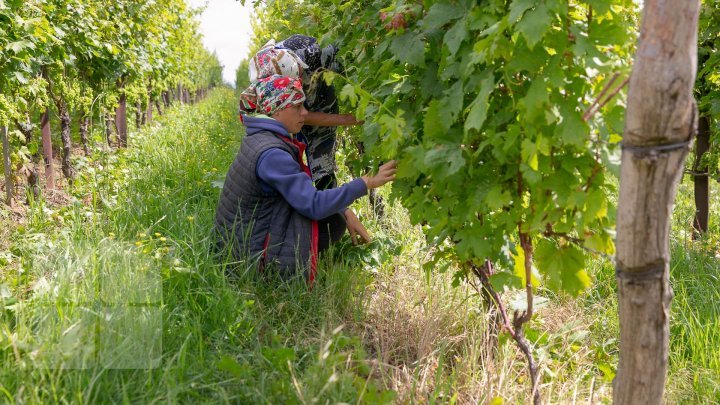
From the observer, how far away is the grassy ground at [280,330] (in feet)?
7.08

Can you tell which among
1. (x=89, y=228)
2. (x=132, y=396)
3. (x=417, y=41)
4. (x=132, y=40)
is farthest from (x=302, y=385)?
(x=132, y=40)

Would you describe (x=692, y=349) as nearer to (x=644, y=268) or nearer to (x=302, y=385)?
(x=644, y=268)

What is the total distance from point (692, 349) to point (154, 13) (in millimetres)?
9700

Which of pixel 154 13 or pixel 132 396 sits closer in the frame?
pixel 132 396

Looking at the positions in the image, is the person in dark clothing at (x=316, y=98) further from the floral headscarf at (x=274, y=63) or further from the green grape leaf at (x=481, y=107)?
the green grape leaf at (x=481, y=107)

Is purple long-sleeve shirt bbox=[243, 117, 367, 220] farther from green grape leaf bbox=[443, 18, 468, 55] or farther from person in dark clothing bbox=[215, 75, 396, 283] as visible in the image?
green grape leaf bbox=[443, 18, 468, 55]

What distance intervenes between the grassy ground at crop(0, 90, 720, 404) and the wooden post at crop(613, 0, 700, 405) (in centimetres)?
76

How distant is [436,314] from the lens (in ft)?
9.71

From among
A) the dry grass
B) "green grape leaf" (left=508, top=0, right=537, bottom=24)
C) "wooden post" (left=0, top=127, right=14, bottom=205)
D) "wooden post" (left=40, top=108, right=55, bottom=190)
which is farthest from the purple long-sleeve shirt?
"wooden post" (left=40, top=108, right=55, bottom=190)

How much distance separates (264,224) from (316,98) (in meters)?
1.13

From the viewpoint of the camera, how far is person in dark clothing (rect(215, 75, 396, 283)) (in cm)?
309

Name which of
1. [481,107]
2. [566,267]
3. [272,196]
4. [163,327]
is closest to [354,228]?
[272,196]

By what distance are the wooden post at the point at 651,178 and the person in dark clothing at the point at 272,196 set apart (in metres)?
1.64

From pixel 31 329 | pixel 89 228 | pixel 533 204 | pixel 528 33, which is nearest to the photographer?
pixel 528 33
